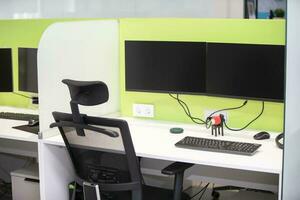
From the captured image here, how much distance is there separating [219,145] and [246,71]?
453 millimetres

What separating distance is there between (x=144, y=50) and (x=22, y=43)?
3.98 feet

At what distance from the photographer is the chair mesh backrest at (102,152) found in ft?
7.11

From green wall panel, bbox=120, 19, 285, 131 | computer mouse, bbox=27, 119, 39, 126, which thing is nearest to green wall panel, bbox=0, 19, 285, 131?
green wall panel, bbox=120, 19, 285, 131

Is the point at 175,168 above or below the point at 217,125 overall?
below

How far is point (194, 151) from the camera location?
2.39m

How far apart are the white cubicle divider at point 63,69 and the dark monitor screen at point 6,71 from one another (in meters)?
0.88

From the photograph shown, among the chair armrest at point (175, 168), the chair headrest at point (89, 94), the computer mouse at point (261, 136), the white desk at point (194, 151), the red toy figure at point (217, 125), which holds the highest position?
the chair headrest at point (89, 94)

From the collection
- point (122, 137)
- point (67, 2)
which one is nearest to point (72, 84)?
point (122, 137)

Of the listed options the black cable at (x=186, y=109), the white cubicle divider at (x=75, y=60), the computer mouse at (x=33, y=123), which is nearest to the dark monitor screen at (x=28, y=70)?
the computer mouse at (x=33, y=123)

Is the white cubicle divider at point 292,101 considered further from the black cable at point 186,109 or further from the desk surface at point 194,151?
the black cable at point 186,109

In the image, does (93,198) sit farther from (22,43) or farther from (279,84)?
(22,43)

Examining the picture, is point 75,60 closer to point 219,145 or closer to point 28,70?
point 28,70

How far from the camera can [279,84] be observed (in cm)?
252

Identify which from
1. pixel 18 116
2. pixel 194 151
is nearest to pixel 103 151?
pixel 194 151
